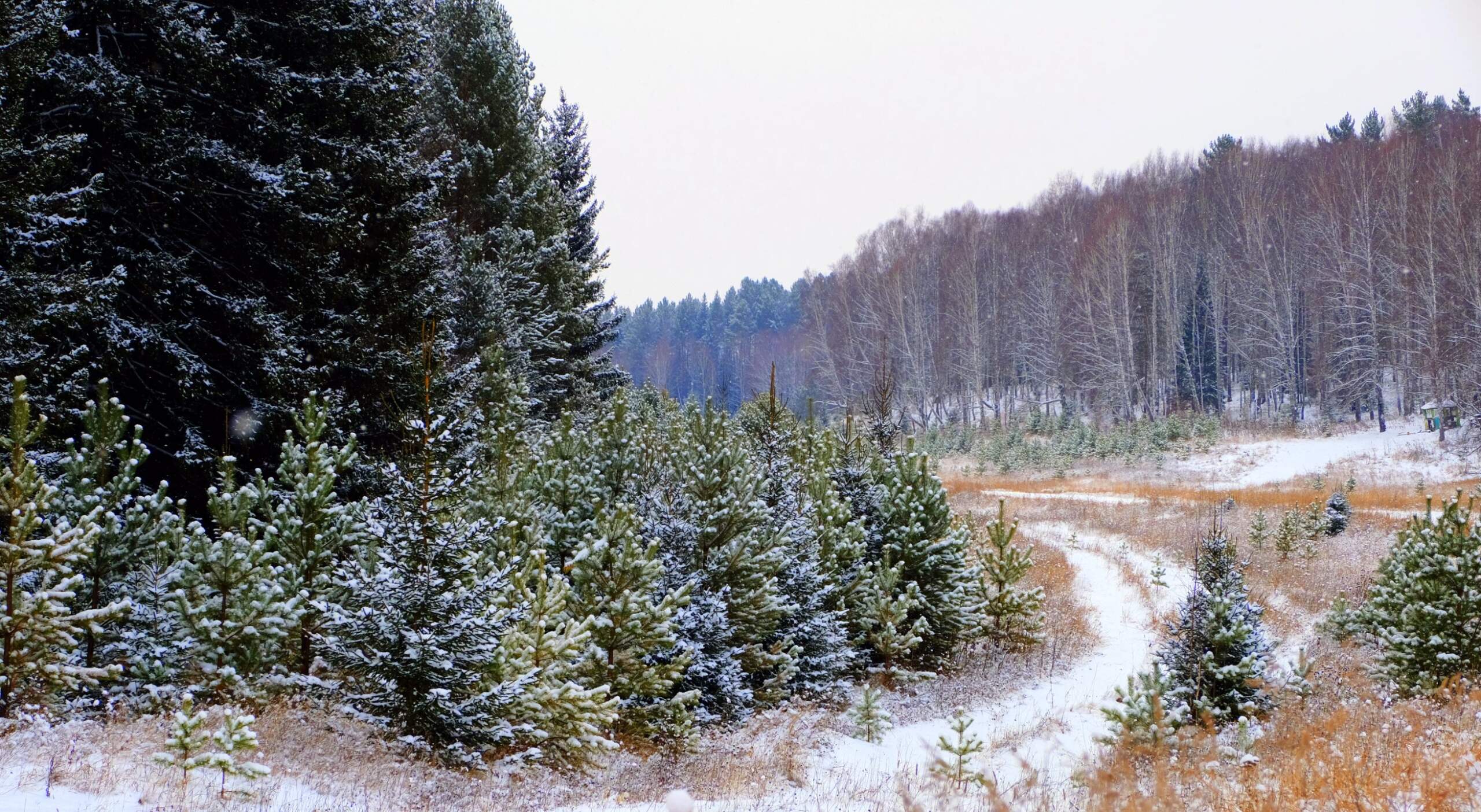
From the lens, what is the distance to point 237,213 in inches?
407

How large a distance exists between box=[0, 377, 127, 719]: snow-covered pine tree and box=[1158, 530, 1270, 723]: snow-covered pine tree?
9.07 meters

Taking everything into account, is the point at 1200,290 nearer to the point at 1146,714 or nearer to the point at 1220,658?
the point at 1220,658

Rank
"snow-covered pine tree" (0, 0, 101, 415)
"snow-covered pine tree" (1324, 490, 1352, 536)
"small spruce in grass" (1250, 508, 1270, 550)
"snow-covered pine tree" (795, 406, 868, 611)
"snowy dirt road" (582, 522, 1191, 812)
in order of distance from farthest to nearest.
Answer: "snow-covered pine tree" (1324, 490, 1352, 536), "small spruce in grass" (1250, 508, 1270, 550), "snow-covered pine tree" (795, 406, 868, 611), "snow-covered pine tree" (0, 0, 101, 415), "snowy dirt road" (582, 522, 1191, 812)

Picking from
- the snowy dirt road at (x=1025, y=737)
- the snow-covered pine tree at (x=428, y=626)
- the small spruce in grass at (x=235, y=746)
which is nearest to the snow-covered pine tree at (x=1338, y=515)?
the snowy dirt road at (x=1025, y=737)

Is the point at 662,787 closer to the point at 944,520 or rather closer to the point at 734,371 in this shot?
the point at 944,520

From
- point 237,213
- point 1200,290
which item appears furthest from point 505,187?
point 1200,290

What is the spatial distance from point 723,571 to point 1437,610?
7871 millimetres

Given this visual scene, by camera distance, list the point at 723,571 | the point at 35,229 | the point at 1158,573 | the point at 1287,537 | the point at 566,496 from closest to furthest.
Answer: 1. the point at 35,229
2. the point at 723,571
3. the point at 566,496
4. the point at 1158,573
5. the point at 1287,537

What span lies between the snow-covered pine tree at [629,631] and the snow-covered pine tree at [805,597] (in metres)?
2.01

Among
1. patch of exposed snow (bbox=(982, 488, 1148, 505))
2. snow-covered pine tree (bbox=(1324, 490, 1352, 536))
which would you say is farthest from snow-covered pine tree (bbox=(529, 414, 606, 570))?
patch of exposed snow (bbox=(982, 488, 1148, 505))

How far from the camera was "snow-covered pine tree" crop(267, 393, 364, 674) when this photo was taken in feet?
21.5

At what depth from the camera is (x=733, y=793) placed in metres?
6.24

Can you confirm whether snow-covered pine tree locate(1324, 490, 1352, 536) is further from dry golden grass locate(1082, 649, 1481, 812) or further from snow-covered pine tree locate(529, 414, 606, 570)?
snow-covered pine tree locate(529, 414, 606, 570)

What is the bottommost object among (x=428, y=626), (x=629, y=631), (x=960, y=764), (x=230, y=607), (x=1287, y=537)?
(x=960, y=764)
